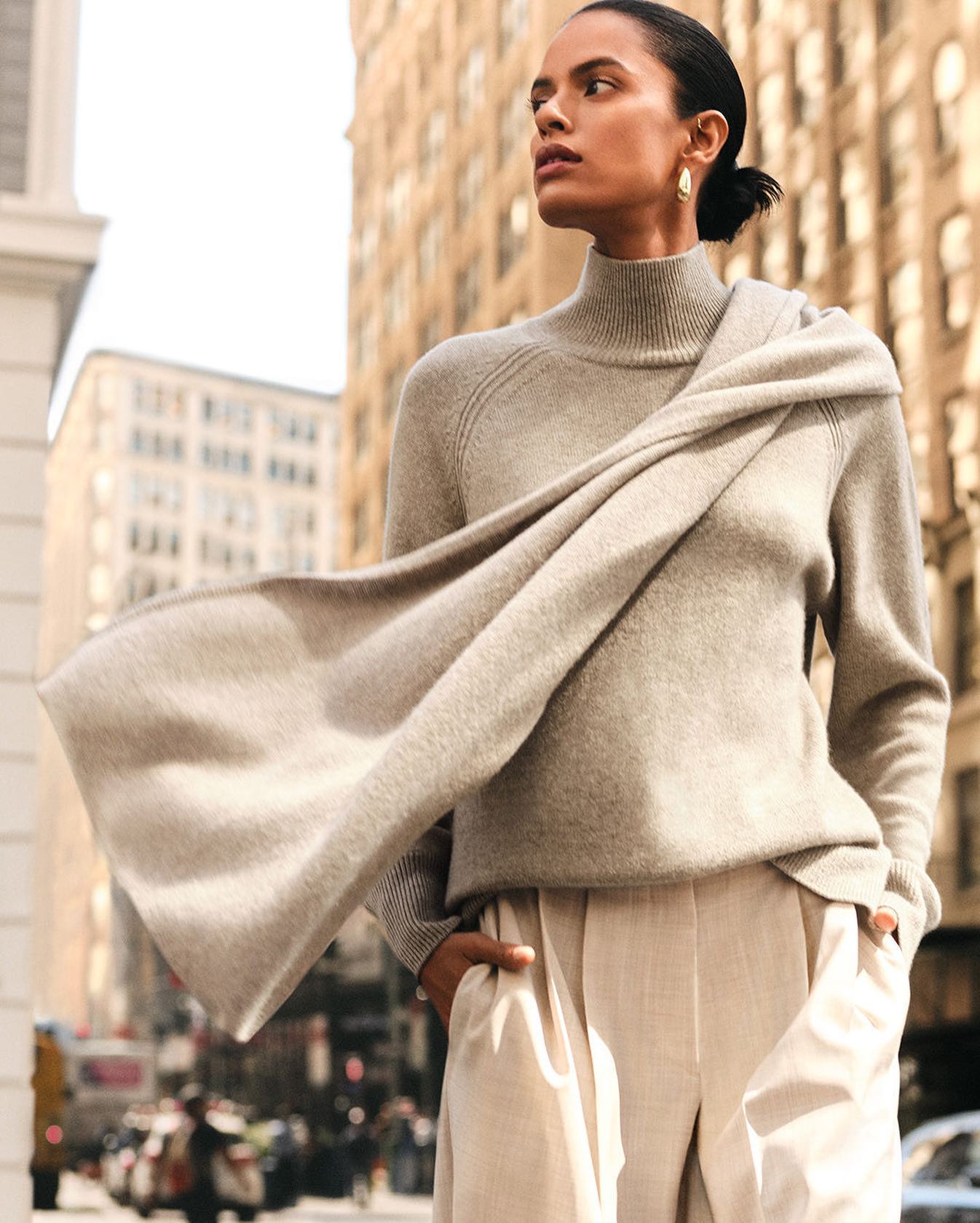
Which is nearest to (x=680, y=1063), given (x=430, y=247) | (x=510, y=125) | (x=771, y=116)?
(x=771, y=116)

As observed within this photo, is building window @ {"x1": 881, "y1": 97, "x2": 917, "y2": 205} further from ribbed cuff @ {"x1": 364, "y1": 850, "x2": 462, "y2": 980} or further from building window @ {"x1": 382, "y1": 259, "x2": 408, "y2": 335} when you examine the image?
ribbed cuff @ {"x1": 364, "y1": 850, "x2": 462, "y2": 980}

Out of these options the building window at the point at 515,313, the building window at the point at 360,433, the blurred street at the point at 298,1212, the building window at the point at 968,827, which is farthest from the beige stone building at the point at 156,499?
the building window at the point at 968,827

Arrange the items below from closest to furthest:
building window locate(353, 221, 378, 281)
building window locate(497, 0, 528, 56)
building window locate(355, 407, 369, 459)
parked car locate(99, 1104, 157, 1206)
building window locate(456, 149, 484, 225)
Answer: parked car locate(99, 1104, 157, 1206), building window locate(497, 0, 528, 56), building window locate(456, 149, 484, 225), building window locate(355, 407, 369, 459), building window locate(353, 221, 378, 281)

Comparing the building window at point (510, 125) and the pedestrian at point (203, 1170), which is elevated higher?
the building window at point (510, 125)

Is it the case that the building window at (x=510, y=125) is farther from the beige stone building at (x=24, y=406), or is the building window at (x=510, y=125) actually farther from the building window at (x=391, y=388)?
the beige stone building at (x=24, y=406)

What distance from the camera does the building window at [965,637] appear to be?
2211cm

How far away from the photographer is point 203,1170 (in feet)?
62.1

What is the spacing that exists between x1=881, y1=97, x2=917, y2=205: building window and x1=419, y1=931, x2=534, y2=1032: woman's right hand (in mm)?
24210

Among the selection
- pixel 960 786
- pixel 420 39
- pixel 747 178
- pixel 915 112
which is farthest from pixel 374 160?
pixel 747 178

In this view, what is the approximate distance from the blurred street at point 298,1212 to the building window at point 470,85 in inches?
944

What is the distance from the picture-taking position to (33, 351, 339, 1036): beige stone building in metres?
88.4

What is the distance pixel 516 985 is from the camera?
1574mm

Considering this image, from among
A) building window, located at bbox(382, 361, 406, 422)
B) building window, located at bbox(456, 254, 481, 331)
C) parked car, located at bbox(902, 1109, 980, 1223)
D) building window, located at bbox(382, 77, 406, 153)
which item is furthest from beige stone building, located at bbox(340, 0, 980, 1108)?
building window, located at bbox(382, 77, 406, 153)

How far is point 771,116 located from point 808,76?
108 cm
